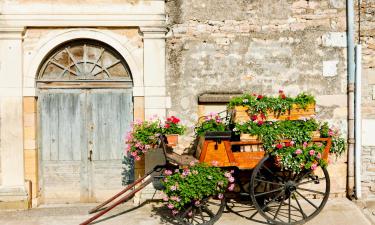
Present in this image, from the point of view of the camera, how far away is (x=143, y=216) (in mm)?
6004

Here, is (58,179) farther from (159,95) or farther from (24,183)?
(159,95)

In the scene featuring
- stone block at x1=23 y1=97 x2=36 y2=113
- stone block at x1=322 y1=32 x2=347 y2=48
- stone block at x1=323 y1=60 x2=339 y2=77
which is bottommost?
stone block at x1=23 y1=97 x2=36 y2=113

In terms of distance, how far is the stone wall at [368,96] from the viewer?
6711 millimetres

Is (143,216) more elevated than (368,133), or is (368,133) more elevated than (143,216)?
(368,133)

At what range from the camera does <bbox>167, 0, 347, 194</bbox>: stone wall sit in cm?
661

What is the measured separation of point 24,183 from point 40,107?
118 centimetres

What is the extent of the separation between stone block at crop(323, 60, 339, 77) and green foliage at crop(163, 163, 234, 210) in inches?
104

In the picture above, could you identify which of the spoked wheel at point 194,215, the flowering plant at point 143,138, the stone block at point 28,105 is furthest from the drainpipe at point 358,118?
the stone block at point 28,105

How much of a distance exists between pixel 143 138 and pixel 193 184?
1.19 meters

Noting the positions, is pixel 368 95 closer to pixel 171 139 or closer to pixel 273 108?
pixel 273 108

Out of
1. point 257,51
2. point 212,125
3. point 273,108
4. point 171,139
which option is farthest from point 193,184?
point 257,51

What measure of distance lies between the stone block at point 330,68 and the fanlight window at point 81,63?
121 inches

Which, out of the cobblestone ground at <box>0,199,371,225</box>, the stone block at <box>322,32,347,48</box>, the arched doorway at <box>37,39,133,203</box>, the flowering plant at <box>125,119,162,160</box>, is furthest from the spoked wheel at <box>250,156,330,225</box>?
the arched doorway at <box>37,39,133,203</box>

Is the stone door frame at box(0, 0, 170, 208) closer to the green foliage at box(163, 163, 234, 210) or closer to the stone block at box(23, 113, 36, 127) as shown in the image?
the stone block at box(23, 113, 36, 127)
